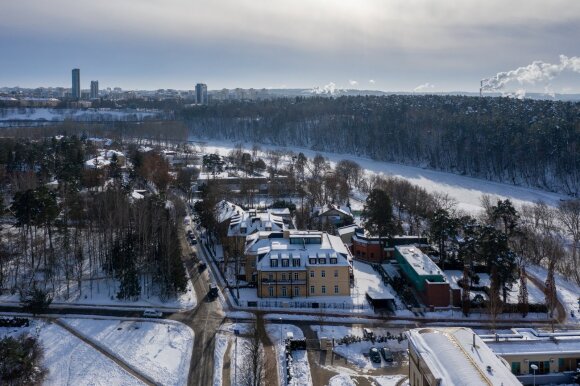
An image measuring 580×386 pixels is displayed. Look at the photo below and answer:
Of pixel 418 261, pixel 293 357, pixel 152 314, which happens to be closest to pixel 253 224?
pixel 152 314

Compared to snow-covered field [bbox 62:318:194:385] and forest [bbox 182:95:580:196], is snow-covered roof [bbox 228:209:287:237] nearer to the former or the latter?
snow-covered field [bbox 62:318:194:385]

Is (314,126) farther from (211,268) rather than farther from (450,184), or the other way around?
(211,268)

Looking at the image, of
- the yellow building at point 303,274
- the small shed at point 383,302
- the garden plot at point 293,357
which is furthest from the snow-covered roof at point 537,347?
the yellow building at point 303,274

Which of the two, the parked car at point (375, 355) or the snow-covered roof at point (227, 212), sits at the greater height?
the snow-covered roof at point (227, 212)

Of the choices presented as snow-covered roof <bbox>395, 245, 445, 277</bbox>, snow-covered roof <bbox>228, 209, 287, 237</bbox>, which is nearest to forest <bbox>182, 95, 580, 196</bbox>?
snow-covered roof <bbox>395, 245, 445, 277</bbox>

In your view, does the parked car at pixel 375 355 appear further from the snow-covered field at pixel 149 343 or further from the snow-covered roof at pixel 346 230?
the snow-covered roof at pixel 346 230

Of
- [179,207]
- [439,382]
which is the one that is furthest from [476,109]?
[439,382]
